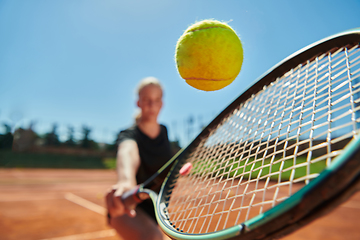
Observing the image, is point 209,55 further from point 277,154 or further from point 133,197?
point 133,197

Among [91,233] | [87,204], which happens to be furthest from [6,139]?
[91,233]

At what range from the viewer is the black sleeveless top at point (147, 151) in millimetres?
2129

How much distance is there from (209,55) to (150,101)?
3.97 ft

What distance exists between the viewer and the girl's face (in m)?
2.30

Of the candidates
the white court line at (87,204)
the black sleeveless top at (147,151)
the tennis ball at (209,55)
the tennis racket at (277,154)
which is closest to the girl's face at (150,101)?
the black sleeveless top at (147,151)

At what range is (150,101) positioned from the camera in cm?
230

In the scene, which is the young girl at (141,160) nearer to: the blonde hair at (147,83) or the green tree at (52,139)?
the blonde hair at (147,83)

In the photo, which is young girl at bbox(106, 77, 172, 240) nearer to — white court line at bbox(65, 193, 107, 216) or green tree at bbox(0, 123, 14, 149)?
white court line at bbox(65, 193, 107, 216)

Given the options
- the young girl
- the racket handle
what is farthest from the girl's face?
the racket handle

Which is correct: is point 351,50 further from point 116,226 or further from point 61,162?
point 61,162

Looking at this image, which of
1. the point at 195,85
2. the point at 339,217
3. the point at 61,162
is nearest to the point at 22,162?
the point at 61,162

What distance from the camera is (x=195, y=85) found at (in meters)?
1.30

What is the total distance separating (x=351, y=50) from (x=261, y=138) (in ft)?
1.78

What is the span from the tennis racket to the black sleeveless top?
15.9 inches
